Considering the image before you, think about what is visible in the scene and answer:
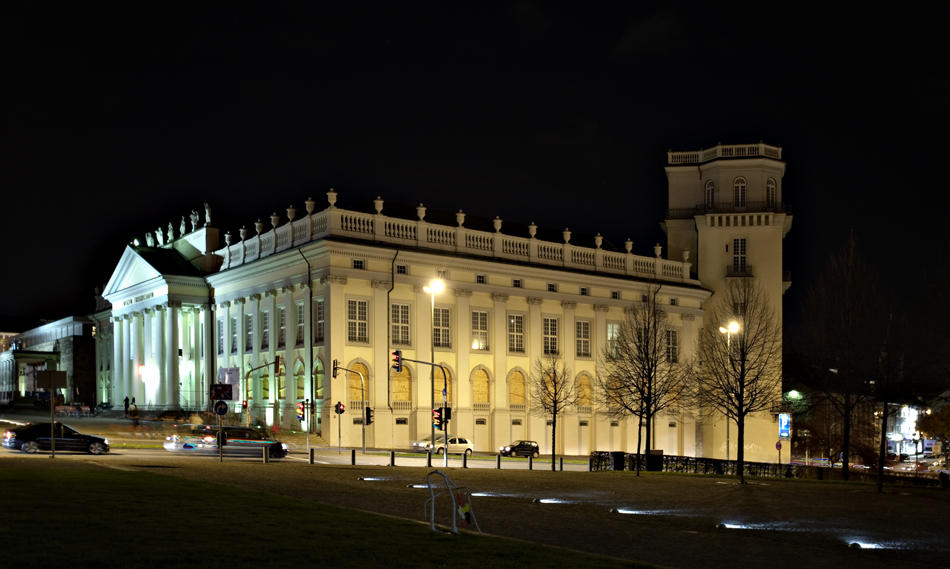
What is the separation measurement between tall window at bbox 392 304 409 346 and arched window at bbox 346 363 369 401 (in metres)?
3.10

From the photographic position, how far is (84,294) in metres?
141

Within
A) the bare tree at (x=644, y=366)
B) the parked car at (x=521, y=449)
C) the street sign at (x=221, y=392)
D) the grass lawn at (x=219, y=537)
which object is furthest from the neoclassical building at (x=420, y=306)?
the grass lawn at (x=219, y=537)

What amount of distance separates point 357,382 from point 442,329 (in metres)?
8.28

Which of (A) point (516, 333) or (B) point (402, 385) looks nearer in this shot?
(B) point (402, 385)

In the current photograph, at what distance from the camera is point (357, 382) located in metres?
64.1

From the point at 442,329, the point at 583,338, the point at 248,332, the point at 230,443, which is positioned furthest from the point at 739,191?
the point at 230,443

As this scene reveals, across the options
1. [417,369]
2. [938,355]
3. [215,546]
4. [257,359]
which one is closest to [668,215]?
[417,369]

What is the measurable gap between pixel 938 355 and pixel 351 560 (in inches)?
1282

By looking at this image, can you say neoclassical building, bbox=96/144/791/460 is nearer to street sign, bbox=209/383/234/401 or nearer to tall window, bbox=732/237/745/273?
tall window, bbox=732/237/745/273

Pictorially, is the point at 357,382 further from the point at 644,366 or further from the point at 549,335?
the point at 644,366

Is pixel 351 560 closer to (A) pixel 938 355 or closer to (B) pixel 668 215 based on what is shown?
(A) pixel 938 355

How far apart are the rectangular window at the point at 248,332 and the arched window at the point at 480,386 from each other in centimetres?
1636

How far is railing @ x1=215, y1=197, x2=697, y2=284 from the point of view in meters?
65.6

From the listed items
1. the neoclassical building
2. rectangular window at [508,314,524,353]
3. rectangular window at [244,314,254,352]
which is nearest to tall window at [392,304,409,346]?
the neoclassical building
